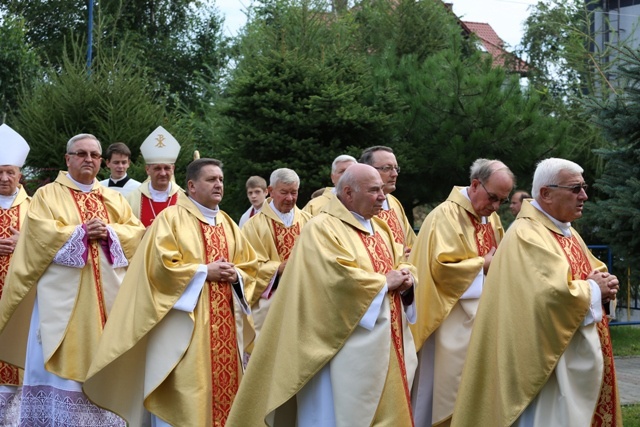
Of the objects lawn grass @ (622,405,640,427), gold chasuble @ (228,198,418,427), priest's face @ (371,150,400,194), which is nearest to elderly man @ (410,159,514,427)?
priest's face @ (371,150,400,194)

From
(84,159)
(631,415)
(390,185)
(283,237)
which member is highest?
(84,159)

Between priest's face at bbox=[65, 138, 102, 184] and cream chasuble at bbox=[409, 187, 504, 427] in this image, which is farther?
priest's face at bbox=[65, 138, 102, 184]

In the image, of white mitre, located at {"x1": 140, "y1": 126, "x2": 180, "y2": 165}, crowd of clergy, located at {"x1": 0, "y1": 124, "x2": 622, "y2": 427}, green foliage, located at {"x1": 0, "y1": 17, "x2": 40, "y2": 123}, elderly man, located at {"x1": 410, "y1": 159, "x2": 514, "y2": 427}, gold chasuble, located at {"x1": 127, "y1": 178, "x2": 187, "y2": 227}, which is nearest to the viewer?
crowd of clergy, located at {"x1": 0, "y1": 124, "x2": 622, "y2": 427}

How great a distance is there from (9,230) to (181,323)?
248 centimetres

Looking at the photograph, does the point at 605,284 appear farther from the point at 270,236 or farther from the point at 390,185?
the point at 270,236

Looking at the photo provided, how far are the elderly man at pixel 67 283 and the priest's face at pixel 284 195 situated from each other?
1611mm

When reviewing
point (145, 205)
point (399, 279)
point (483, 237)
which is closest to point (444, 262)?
point (483, 237)

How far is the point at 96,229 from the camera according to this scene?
7906 millimetres

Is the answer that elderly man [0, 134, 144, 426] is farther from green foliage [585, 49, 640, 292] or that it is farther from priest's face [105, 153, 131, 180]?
green foliage [585, 49, 640, 292]

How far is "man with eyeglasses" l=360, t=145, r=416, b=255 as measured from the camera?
Answer: 7.88m

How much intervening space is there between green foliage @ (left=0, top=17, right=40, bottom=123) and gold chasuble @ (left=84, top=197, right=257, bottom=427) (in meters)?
14.9

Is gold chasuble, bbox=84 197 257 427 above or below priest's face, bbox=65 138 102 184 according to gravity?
below

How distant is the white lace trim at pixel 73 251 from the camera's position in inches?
309

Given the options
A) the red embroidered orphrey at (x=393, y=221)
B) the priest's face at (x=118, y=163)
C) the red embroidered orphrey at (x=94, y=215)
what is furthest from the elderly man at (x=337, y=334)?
the priest's face at (x=118, y=163)
